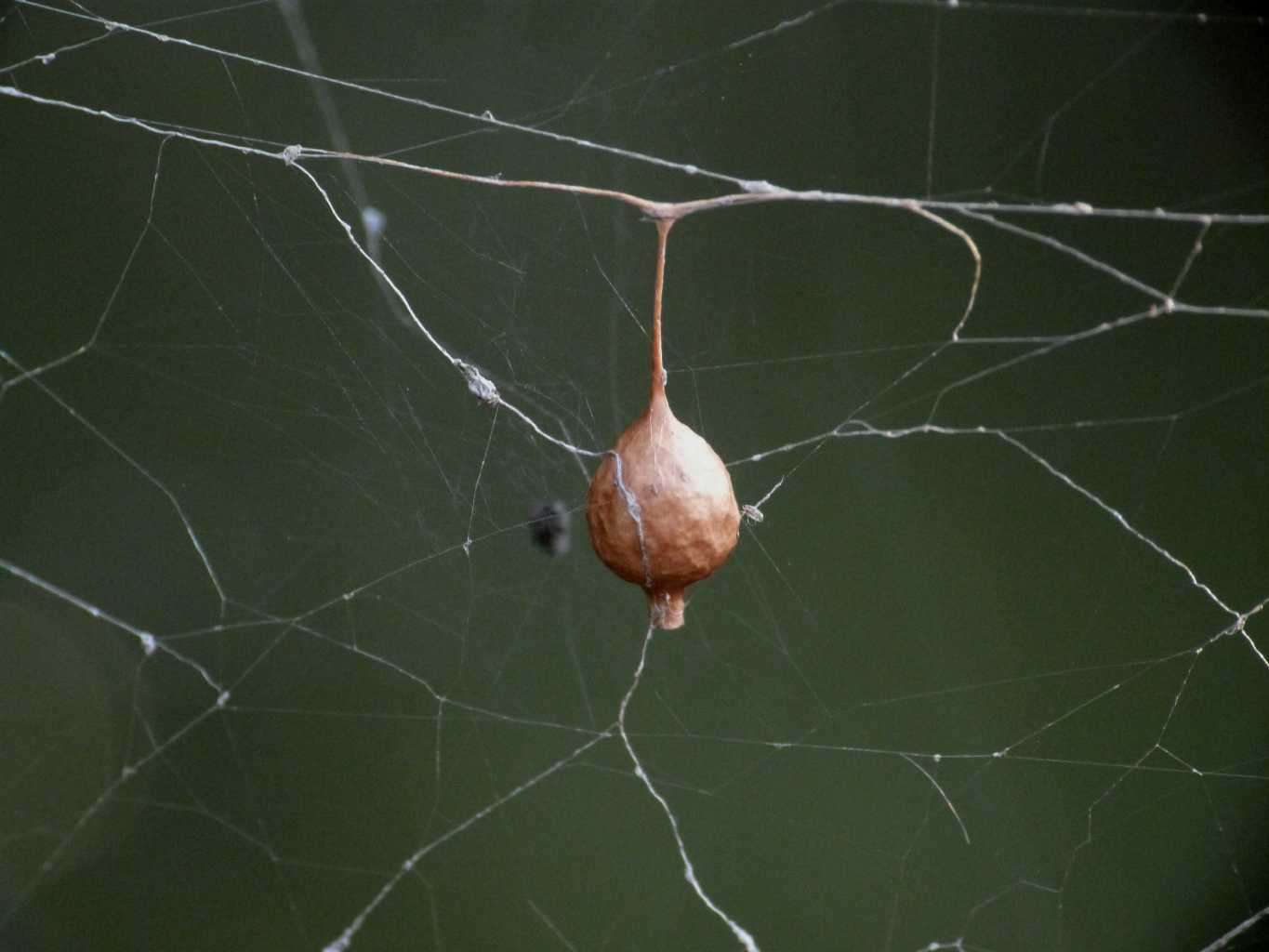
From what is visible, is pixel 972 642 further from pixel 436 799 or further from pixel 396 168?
pixel 396 168

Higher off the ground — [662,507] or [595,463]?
[662,507]

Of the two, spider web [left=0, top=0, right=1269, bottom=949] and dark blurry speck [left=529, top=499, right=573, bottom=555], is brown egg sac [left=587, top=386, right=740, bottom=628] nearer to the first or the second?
spider web [left=0, top=0, right=1269, bottom=949]

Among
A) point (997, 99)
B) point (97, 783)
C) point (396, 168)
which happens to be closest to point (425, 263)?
point (396, 168)

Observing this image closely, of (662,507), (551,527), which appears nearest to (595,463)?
(551,527)

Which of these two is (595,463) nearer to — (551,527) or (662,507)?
(551,527)

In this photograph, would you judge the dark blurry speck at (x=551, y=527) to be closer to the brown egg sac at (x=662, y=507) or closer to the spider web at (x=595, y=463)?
the spider web at (x=595, y=463)

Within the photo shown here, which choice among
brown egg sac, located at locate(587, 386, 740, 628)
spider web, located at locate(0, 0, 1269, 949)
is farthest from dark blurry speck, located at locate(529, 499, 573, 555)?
brown egg sac, located at locate(587, 386, 740, 628)
